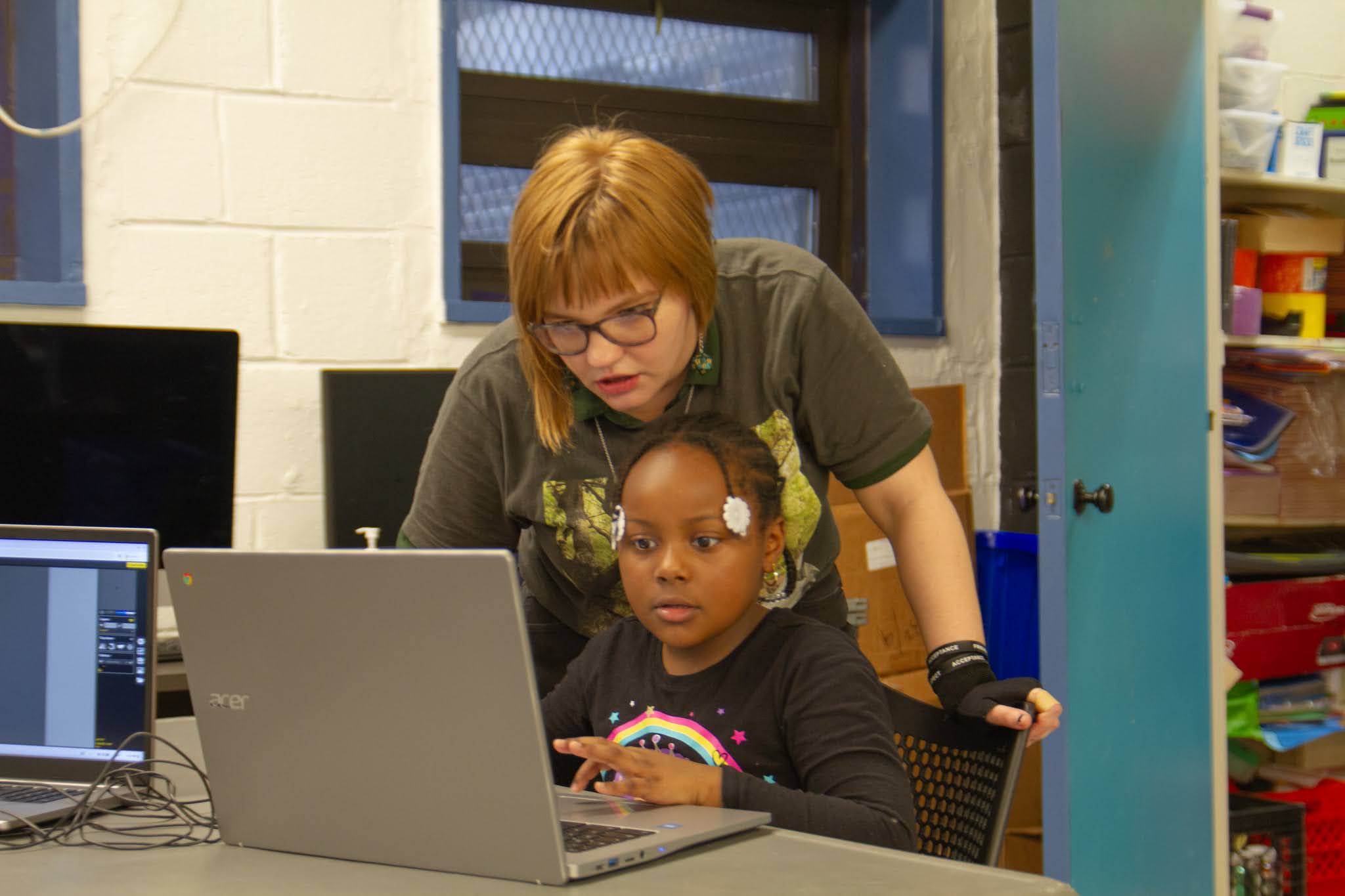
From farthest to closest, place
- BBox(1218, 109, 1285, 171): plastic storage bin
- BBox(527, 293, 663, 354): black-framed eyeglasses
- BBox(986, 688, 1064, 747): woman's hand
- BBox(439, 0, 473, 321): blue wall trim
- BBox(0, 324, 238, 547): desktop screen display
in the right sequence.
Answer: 1. BBox(1218, 109, 1285, 171): plastic storage bin
2. BBox(439, 0, 473, 321): blue wall trim
3. BBox(0, 324, 238, 547): desktop screen display
4. BBox(527, 293, 663, 354): black-framed eyeglasses
5. BBox(986, 688, 1064, 747): woman's hand

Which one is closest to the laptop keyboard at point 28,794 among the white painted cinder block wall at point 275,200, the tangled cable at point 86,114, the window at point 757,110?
the white painted cinder block wall at point 275,200

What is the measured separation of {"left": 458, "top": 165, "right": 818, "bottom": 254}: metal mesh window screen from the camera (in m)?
2.54

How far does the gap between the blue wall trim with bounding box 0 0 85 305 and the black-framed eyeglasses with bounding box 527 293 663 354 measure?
3.89ft

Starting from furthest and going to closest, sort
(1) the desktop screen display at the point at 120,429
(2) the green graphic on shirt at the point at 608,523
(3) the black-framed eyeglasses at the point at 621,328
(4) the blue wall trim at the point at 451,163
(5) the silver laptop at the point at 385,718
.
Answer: (4) the blue wall trim at the point at 451,163 → (1) the desktop screen display at the point at 120,429 → (2) the green graphic on shirt at the point at 608,523 → (3) the black-framed eyeglasses at the point at 621,328 → (5) the silver laptop at the point at 385,718

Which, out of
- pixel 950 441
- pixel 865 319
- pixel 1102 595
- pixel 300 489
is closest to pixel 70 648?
pixel 865 319

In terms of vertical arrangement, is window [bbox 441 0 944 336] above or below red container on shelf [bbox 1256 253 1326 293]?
above

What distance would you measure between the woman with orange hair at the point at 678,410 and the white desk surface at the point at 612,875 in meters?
0.36

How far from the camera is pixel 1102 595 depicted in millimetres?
2227

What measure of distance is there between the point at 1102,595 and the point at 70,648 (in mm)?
1682

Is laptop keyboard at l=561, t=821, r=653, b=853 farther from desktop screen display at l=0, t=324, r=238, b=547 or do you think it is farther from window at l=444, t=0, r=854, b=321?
window at l=444, t=0, r=854, b=321

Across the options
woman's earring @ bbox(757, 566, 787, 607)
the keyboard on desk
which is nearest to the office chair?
woman's earring @ bbox(757, 566, 787, 607)

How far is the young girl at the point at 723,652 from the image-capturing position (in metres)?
1.07

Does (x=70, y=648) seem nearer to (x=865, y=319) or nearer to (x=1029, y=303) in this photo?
(x=865, y=319)

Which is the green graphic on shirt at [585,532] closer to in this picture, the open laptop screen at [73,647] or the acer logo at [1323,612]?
the open laptop screen at [73,647]
